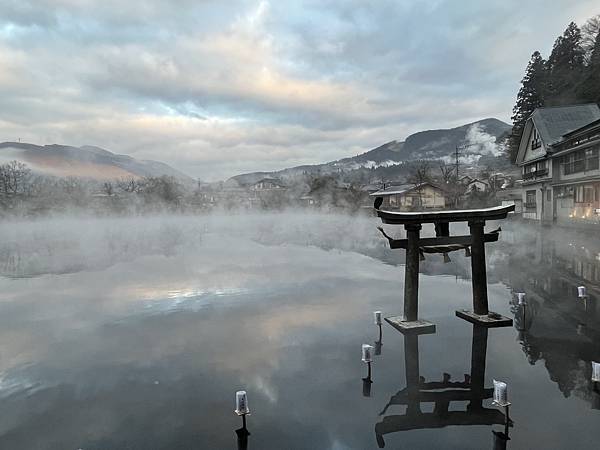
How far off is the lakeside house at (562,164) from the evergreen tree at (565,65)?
9352 millimetres

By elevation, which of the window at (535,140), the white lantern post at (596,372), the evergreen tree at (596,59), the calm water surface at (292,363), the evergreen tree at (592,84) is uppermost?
the evergreen tree at (596,59)

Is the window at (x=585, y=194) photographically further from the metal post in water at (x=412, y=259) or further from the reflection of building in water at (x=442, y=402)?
the reflection of building in water at (x=442, y=402)

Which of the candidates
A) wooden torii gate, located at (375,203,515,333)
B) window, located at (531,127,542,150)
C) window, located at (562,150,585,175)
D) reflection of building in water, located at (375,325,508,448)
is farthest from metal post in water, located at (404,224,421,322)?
window, located at (531,127,542,150)

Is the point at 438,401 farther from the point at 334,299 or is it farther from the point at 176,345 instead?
the point at 334,299

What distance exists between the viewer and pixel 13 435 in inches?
196

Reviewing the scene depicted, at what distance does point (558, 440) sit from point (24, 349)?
30.2 feet

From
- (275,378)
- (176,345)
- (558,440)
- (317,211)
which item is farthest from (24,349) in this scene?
(317,211)

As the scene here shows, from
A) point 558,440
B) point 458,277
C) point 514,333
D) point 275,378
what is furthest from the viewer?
point 458,277

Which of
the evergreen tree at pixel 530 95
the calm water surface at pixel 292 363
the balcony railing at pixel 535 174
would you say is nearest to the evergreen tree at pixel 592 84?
the evergreen tree at pixel 530 95

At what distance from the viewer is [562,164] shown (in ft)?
89.8

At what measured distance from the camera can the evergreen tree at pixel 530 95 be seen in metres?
41.2

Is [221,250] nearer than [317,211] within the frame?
Yes

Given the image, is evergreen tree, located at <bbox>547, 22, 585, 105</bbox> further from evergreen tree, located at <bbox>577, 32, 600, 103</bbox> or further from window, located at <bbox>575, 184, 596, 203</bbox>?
window, located at <bbox>575, 184, 596, 203</bbox>

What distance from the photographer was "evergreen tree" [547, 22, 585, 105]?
38.6m
